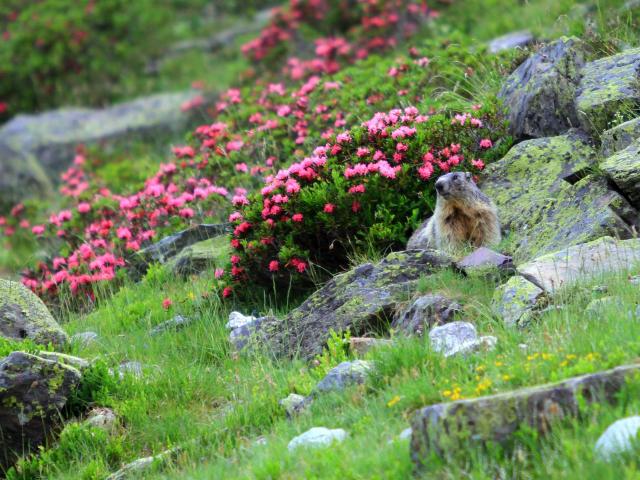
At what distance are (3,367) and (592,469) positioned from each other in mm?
4348

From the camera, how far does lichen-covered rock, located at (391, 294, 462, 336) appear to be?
699 centimetres

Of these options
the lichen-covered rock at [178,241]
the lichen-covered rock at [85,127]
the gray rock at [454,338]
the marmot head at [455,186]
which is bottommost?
the lichen-covered rock at [85,127]

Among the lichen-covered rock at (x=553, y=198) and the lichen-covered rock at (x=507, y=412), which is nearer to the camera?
the lichen-covered rock at (x=507, y=412)

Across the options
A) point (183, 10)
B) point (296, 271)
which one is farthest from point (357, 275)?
point (183, 10)

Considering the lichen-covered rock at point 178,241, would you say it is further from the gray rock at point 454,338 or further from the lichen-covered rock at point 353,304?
the gray rock at point 454,338

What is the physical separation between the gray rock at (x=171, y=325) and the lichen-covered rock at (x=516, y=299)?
10.3 ft

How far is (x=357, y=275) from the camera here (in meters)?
8.08

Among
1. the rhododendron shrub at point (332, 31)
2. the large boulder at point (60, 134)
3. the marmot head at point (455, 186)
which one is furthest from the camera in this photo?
the large boulder at point (60, 134)

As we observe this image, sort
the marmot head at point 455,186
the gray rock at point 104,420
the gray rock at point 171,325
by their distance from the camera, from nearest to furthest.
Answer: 1. the gray rock at point 104,420
2. the marmot head at point 455,186
3. the gray rock at point 171,325

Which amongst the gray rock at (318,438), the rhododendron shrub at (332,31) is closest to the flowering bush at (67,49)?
the rhododendron shrub at (332,31)

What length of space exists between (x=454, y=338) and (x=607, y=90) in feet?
12.8

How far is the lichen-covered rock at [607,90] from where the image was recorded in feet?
29.3

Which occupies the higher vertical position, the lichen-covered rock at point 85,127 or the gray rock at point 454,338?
the gray rock at point 454,338

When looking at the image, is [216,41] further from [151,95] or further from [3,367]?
[3,367]
